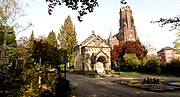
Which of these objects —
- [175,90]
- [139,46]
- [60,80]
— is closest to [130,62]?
[139,46]

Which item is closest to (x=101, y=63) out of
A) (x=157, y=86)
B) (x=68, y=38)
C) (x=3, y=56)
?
(x=68, y=38)

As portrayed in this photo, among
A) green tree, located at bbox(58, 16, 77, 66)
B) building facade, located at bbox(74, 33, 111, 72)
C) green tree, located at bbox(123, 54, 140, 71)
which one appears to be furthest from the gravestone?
green tree, located at bbox(58, 16, 77, 66)

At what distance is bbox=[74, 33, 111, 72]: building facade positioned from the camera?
47062mm

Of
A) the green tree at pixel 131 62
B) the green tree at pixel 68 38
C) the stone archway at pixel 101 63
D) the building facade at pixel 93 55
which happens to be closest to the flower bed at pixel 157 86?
the building facade at pixel 93 55

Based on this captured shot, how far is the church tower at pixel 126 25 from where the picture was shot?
265 feet

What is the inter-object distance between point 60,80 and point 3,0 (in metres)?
21.8

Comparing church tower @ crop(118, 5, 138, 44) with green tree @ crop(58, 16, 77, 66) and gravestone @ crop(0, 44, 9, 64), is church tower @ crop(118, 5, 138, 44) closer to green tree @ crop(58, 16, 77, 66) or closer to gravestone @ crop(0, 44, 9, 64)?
green tree @ crop(58, 16, 77, 66)

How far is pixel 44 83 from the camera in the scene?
466 inches

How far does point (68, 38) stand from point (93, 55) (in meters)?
16.8

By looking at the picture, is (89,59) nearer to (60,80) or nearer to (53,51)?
(53,51)

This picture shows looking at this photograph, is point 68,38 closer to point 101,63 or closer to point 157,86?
point 101,63

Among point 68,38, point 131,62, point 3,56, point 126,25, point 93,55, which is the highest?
point 126,25

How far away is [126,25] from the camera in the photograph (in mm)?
81000

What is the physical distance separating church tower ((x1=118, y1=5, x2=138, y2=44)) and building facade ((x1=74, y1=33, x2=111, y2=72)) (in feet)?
109
